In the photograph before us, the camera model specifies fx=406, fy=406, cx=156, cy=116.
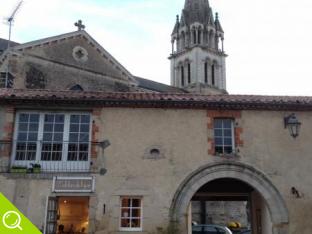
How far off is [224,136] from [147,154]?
2579 mm

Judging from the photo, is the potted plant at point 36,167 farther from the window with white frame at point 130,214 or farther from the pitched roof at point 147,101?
the window with white frame at point 130,214

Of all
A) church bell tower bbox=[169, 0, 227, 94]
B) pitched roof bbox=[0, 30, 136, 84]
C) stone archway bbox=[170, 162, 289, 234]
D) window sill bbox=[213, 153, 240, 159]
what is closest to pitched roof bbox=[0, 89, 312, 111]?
window sill bbox=[213, 153, 240, 159]

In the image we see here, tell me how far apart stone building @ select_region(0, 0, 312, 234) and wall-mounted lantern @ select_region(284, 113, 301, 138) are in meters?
0.04

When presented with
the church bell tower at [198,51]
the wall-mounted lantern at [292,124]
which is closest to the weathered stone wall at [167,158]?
the wall-mounted lantern at [292,124]

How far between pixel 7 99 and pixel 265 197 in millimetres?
8527

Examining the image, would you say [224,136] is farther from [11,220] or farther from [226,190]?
[11,220]

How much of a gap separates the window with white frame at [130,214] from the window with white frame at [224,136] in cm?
303

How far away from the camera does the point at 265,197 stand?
12508mm

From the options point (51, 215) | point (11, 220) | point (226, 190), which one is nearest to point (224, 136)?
point (226, 190)

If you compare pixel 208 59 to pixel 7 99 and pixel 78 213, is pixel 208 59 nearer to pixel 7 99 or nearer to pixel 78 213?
pixel 78 213

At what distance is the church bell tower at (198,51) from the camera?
5197 cm

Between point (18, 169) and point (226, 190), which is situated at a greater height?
point (18, 169)

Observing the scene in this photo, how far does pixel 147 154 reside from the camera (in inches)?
499

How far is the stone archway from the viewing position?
484 inches
